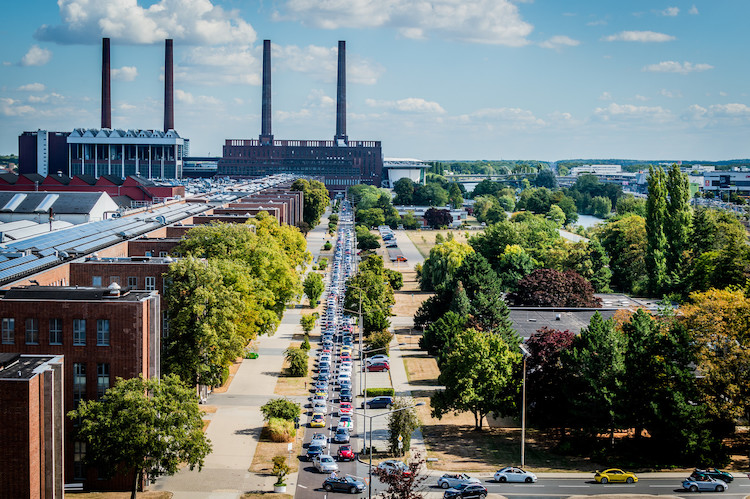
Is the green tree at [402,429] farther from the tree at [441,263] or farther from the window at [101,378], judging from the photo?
the tree at [441,263]

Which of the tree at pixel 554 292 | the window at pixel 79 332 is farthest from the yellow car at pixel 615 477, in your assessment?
the tree at pixel 554 292

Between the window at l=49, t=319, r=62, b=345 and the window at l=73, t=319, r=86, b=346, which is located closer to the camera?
the window at l=73, t=319, r=86, b=346

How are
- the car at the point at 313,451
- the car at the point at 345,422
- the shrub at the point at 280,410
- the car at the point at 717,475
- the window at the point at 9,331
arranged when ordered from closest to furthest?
1. the window at the point at 9,331
2. the car at the point at 717,475
3. the car at the point at 313,451
4. the shrub at the point at 280,410
5. the car at the point at 345,422

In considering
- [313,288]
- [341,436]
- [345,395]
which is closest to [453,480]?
[341,436]

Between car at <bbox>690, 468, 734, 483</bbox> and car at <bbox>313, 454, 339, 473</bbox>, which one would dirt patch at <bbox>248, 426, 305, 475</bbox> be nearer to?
car at <bbox>313, 454, 339, 473</bbox>

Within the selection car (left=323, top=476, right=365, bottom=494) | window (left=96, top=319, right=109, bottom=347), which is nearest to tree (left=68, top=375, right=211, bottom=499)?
window (left=96, top=319, right=109, bottom=347)

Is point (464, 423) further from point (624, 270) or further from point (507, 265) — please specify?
point (624, 270)

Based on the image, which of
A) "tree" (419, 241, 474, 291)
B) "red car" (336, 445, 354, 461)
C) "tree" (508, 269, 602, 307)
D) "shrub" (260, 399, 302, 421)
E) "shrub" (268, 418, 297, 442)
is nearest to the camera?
"red car" (336, 445, 354, 461)
